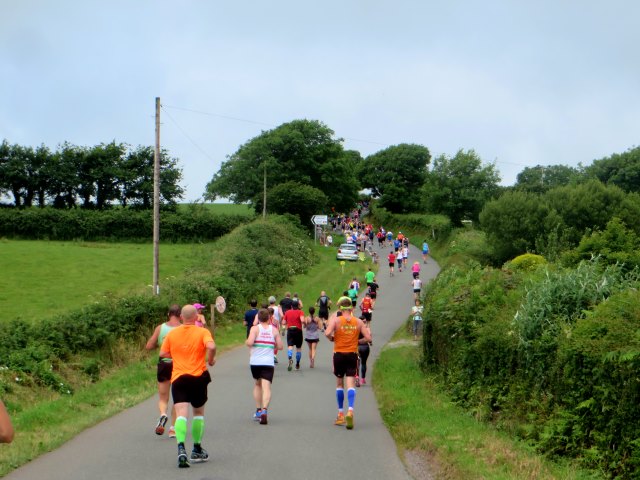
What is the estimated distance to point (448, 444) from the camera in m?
10.0

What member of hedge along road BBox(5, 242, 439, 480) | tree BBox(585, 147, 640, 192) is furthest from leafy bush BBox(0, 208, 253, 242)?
hedge along road BBox(5, 242, 439, 480)

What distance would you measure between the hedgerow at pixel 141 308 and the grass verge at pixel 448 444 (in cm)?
752

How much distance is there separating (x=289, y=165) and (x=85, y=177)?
68.8ft

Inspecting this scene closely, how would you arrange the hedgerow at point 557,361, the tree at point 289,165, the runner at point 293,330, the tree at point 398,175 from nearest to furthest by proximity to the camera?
the hedgerow at point 557,361, the runner at point 293,330, the tree at point 289,165, the tree at point 398,175

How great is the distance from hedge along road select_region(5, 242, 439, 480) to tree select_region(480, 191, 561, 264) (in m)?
28.5

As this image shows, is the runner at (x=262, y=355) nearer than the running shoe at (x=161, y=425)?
No

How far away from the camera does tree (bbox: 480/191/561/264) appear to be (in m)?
42.7

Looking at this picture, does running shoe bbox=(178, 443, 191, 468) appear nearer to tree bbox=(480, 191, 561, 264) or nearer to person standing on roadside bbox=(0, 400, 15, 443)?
person standing on roadside bbox=(0, 400, 15, 443)

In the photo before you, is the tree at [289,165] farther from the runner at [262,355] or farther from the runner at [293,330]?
the runner at [262,355]

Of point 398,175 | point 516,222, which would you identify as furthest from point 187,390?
point 398,175

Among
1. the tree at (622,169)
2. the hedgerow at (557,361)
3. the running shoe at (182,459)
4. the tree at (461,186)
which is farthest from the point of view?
the tree at (622,169)

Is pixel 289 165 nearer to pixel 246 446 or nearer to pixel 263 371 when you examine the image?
pixel 263 371

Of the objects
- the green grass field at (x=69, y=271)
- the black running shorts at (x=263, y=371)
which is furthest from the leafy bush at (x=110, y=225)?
the black running shorts at (x=263, y=371)

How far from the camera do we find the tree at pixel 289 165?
7131 cm
